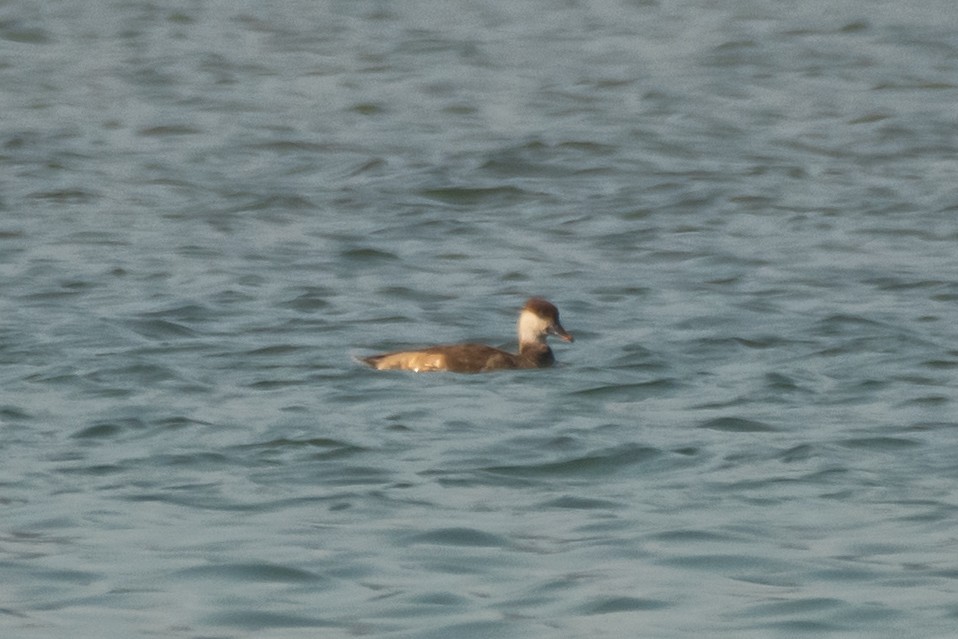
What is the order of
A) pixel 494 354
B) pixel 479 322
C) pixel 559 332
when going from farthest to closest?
1. pixel 479 322
2. pixel 559 332
3. pixel 494 354

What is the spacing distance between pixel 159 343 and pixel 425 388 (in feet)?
5.90

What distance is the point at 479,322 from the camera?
13.2 meters

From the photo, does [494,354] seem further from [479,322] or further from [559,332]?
[479,322]

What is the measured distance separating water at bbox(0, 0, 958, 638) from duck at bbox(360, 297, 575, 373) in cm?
18

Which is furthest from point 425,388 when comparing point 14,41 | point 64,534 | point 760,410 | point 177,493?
point 14,41

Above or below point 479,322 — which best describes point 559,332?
above

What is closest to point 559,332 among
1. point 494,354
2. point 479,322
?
point 494,354

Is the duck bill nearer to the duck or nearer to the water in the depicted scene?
the duck

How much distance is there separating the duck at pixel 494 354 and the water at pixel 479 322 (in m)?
0.18

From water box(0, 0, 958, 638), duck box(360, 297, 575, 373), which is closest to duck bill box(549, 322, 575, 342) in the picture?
duck box(360, 297, 575, 373)

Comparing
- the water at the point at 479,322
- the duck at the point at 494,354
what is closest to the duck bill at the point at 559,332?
the duck at the point at 494,354

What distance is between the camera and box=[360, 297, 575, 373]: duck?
37.8 feet

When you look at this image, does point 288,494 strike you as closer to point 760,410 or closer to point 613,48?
point 760,410

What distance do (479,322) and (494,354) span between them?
1.28 meters
